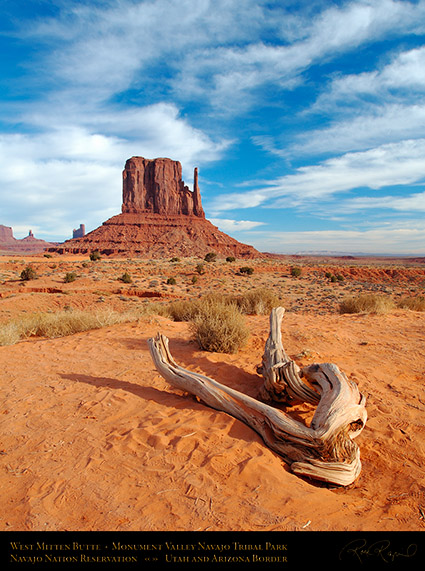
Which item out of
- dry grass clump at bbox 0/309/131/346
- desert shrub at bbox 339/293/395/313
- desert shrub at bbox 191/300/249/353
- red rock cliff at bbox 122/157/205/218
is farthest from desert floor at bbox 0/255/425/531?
red rock cliff at bbox 122/157/205/218

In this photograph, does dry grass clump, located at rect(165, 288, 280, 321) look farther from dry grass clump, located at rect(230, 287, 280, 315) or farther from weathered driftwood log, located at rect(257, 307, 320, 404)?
weathered driftwood log, located at rect(257, 307, 320, 404)

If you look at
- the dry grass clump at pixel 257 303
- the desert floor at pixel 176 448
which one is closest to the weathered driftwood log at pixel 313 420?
the desert floor at pixel 176 448

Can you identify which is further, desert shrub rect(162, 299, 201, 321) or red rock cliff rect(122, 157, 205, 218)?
red rock cliff rect(122, 157, 205, 218)

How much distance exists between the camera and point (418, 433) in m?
3.86

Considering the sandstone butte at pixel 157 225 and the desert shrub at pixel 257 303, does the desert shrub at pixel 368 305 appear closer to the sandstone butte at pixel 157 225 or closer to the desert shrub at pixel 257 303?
the desert shrub at pixel 257 303

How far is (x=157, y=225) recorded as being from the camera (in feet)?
276

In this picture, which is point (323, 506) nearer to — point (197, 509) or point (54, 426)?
point (197, 509)

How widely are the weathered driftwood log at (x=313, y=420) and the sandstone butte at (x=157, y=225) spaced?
63193mm

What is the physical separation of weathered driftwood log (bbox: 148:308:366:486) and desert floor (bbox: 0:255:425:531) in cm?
13

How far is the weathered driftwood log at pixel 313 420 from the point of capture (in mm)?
3021

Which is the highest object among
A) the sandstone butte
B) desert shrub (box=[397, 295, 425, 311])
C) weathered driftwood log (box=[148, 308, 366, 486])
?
the sandstone butte

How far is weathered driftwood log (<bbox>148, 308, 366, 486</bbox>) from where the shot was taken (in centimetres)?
302

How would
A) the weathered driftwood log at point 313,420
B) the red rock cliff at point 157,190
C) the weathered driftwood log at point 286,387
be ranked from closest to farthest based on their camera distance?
the weathered driftwood log at point 313,420 → the weathered driftwood log at point 286,387 → the red rock cliff at point 157,190
